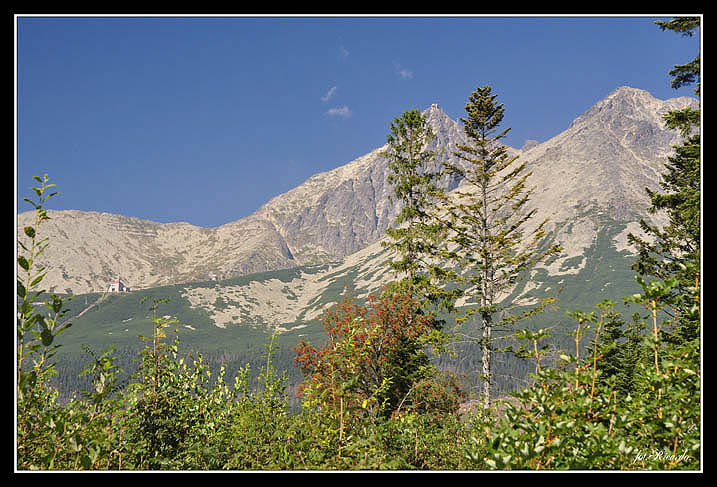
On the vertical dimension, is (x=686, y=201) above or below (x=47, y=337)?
above

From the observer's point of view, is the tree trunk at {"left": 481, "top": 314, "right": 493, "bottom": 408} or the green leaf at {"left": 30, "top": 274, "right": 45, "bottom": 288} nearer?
the green leaf at {"left": 30, "top": 274, "right": 45, "bottom": 288}

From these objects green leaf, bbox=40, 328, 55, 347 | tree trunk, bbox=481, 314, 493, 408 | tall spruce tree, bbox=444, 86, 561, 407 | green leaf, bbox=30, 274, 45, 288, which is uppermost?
tall spruce tree, bbox=444, 86, 561, 407

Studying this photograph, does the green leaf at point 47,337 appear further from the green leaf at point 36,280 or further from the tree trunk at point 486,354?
the tree trunk at point 486,354

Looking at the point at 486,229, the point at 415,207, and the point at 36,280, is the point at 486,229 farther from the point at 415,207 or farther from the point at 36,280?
the point at 36,280

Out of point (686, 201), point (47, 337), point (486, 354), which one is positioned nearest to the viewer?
point (47, 337)

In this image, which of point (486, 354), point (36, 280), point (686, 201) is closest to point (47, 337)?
point (36, 280)

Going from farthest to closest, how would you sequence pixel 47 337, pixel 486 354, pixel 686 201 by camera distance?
1. pixel 486 354
2. pixel 686 201
3. pixel 47 337

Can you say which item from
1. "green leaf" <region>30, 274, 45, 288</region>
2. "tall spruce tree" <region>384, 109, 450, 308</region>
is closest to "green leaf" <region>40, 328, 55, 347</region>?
"green leaf" <region>30, 274, 45, 288</region>

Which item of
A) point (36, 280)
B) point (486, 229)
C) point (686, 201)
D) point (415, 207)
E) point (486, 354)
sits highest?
point (415, 207)

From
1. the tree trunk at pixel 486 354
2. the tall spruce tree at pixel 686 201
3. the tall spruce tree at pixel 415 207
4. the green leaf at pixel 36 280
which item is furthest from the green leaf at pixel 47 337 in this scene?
the tall spruce tree at pixel 415 207

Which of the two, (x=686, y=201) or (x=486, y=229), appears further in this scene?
(x=486, y=229)

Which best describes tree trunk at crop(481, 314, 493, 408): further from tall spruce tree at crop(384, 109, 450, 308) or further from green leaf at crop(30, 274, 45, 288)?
green leaf at crop(30, 274, 45, 288)
